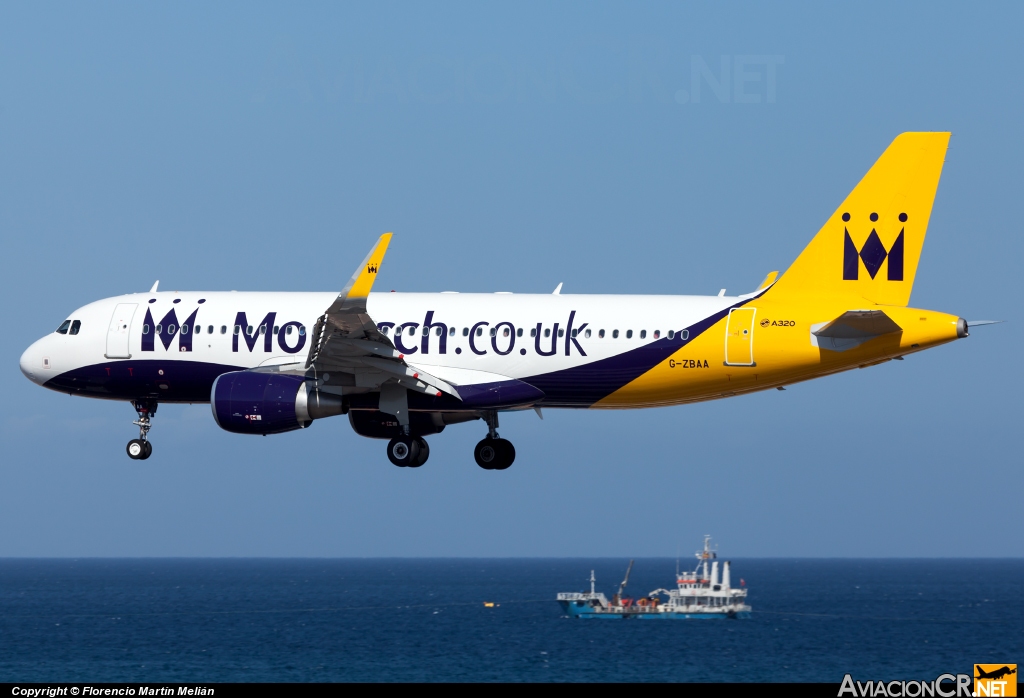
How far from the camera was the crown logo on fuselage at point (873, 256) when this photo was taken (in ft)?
133

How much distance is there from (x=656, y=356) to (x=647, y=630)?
508 ft

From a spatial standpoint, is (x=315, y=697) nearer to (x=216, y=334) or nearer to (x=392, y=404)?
(x=392, y=404)

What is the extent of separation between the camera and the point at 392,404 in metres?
43.0

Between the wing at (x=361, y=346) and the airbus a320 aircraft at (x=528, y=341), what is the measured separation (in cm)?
6

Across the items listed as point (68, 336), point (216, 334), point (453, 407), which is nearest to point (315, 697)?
point (453, 407)

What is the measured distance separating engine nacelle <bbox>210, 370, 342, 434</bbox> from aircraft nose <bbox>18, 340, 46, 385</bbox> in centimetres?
945

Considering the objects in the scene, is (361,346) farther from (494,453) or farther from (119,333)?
(119,333)

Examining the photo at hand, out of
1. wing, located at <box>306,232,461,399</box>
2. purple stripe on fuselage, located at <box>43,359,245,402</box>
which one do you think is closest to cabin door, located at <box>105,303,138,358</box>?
purple stripe on fuselage, located at <box>43,359,245,402</box>

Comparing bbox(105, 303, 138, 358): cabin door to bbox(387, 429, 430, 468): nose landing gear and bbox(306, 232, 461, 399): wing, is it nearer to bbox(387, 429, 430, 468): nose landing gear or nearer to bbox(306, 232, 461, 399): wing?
bbox(306, 232, 461, 399): wing

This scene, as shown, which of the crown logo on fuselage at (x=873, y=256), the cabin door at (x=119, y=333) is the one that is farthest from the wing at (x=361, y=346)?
the crown logo on fuselage at (x=873, y=256)

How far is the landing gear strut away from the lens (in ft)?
148

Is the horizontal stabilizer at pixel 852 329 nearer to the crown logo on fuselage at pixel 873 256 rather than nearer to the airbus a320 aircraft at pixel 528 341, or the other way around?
the airbus a320 aircraft at pixel 528 341

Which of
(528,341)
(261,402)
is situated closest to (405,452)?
(261,402)

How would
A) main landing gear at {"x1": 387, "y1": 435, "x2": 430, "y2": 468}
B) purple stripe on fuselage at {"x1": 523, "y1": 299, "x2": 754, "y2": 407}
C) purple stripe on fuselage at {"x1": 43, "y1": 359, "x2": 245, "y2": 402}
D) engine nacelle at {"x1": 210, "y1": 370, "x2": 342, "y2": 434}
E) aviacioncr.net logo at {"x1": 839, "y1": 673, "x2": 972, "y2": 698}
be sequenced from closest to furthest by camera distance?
aviacioncr.net logo at {"x1": 839, "y1": 673, "x2": 972, "y2": 698} → engine nacelle at {"x1": 210, "y1": 370, "x2": 342, "y2": 434} → purple stripe on fuselage at {"x1": 523, "y1": 299, "x2": 754, "y2": 407} → main landing gear at {"x1": 387, "y1": 435, "x2": 430, "y2": 468} → purple stripe on fuselage at {"x1": 43, "y1": 359, "x2": 245, "y2": 402}
